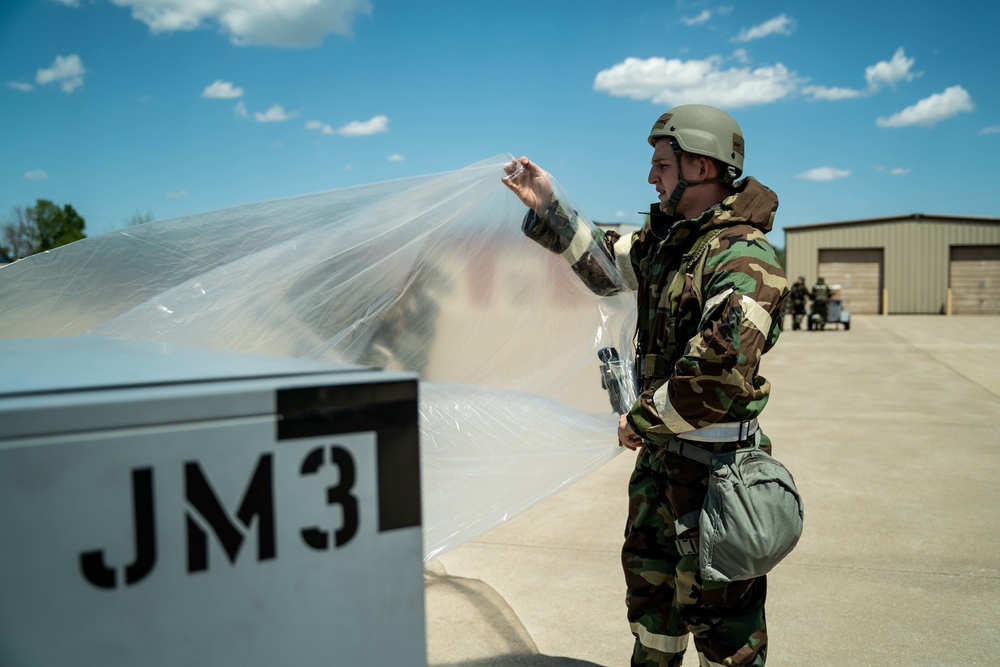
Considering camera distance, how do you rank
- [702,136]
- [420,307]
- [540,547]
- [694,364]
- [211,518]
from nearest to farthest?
[211,518], [694,364], [702,136], [420,307], [540,547]

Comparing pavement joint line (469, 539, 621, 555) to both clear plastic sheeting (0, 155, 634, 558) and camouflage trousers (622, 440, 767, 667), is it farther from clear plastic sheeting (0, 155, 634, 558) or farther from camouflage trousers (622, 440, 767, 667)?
camouflage trousers (622, 440, 767, 667)

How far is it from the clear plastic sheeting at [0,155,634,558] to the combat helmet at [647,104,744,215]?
0.52 metres

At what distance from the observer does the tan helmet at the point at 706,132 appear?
7.92ft

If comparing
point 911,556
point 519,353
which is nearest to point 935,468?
point 911,556

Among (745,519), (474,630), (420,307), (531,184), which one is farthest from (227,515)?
(474,630)

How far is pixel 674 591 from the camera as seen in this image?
97.7 inches

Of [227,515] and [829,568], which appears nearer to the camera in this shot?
[227,515]

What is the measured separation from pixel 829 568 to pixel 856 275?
97.3 feet

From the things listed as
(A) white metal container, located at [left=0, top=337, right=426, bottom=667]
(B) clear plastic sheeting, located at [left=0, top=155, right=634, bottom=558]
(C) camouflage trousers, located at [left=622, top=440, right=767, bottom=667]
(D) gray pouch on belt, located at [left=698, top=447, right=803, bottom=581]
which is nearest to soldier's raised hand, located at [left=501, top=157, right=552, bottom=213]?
(B) clear plastic sheeting, located at [left=0, top=155, right=634, bottom=558]

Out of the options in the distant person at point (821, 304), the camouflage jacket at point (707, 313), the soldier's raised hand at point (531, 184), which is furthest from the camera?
the distant person at point (821, 304)

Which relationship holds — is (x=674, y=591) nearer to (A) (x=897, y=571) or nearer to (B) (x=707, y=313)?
(B) (x=707, y=313)

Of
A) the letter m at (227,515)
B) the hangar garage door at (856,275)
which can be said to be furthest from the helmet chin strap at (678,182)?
the hangar garage door at (856,275)

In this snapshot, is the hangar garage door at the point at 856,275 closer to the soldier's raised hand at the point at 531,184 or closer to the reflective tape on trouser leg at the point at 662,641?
the soldier's raised hand at the point at 531,184

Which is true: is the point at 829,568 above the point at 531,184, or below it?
below
